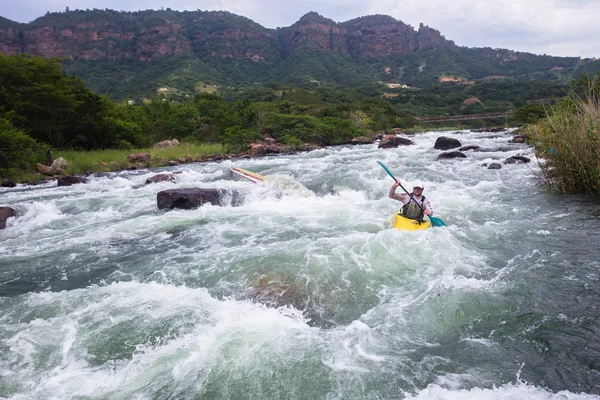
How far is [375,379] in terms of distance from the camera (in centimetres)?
301

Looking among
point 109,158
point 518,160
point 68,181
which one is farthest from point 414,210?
point 109,158

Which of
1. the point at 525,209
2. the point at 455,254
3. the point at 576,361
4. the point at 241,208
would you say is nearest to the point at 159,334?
the point at 576,361

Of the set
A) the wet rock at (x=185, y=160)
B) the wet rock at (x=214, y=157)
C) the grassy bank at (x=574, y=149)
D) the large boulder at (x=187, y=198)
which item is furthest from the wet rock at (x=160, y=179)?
A: the grassy bank at (x=574, y=149)

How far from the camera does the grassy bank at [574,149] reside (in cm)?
723

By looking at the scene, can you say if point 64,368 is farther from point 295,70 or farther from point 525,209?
point 295,70

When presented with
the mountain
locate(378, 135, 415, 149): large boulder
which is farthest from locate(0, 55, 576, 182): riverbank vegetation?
the mountain

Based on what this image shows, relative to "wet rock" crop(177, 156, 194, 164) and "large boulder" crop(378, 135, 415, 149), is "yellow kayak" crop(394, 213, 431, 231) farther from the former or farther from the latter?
"large boulder" crop(378, 135, 415, 149)

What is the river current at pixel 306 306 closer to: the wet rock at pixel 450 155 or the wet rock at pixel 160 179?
the wet rock at pixel 160 179

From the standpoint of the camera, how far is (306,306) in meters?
4.17

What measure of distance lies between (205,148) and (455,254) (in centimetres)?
1848

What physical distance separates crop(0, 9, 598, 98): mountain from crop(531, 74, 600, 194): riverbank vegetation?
67627mm

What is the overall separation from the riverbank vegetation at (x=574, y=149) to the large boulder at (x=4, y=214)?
11666 millimetres

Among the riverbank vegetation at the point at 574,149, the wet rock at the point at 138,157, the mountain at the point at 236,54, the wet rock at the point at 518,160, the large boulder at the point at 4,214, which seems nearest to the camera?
the riverbank vegetation at the point at 574,149

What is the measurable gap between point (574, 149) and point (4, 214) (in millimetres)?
12004
